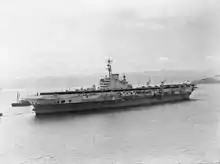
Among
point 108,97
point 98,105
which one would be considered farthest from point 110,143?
point 108,97

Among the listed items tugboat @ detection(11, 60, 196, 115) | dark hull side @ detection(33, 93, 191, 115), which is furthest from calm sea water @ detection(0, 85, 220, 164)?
tugboat @ detection(11, 60, 196, 115)

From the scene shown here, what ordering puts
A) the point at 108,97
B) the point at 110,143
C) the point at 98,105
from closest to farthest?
the point at 110,143
the point at 98,105
the point at 108,97

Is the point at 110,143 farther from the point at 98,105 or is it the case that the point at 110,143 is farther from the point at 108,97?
the point at 108,97

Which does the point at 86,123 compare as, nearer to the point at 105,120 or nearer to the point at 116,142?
the point at 105,120

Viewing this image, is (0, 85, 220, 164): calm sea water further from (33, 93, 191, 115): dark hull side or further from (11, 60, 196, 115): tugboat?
(11, 60, 196, 115): tugboat

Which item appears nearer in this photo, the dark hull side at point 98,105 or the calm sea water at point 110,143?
the calm sea water at point 110,143

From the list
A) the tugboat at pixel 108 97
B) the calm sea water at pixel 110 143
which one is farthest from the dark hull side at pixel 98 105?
the calm sea water at pixel 110 143

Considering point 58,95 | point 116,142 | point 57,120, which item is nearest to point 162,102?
point 58,95

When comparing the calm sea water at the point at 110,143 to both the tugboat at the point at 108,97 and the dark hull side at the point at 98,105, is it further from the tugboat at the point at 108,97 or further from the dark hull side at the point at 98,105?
the tugboat at the point at 108,97
